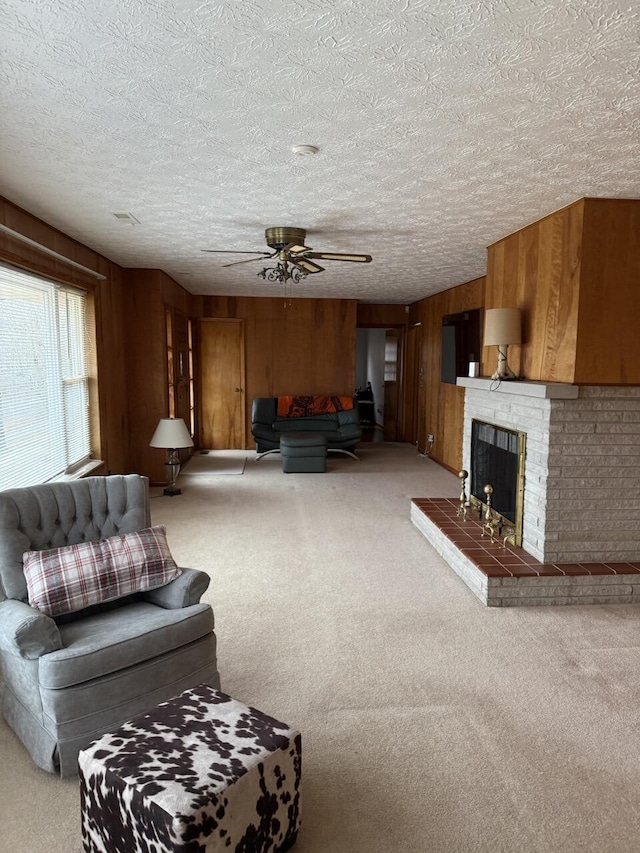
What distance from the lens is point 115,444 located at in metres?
5.85

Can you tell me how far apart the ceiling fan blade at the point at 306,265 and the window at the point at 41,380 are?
1.83m

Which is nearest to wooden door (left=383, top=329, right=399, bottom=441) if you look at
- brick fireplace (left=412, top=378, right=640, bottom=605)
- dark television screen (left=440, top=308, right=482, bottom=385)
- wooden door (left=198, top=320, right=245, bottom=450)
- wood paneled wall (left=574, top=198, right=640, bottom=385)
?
wooden door (left=198, top=320, right=245, bottom=450)

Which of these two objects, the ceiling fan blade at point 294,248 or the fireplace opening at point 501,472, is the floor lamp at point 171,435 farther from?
the fireplace opening at point 501,472

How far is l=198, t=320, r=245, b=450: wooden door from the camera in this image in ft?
29.2

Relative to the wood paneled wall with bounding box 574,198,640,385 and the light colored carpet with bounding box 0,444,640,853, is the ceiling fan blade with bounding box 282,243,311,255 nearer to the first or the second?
the wood paneled wall with bounding box 574,198,640,385

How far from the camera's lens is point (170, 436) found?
5.92 m

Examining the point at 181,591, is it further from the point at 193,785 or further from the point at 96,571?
the point at 193,785

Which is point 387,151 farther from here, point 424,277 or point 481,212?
point 424,277

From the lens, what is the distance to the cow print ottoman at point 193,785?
4.81 feet

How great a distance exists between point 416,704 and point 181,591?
114cm

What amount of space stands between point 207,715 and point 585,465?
2.77 meters

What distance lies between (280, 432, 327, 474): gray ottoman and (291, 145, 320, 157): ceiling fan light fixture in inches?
195

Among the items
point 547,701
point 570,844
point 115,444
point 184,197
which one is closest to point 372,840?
point 570,844

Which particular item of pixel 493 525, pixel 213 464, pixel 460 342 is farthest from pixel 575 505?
pixel 213 464
